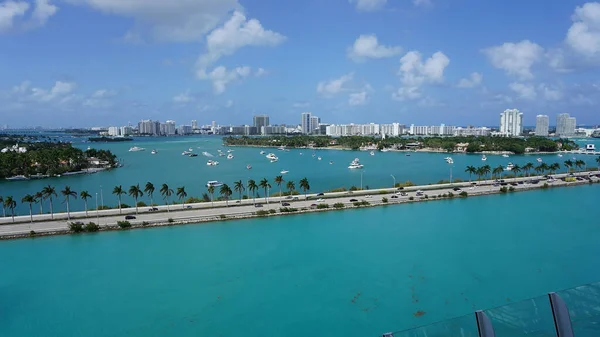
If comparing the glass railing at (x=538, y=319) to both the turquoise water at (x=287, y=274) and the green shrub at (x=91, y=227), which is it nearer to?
the turquoise water at (x=287, y=274)

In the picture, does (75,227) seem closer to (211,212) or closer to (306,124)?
(211,212)

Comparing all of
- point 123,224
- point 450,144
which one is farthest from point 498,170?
point 450,144

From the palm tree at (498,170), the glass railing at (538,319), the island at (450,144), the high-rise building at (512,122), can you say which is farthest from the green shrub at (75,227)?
the high-rise building at (512,122)

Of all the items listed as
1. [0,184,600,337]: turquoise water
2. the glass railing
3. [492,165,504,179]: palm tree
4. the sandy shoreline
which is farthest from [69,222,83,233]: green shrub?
[492,165,504,179]: palm tree

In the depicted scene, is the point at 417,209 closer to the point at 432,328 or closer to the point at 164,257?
the point at 164,257

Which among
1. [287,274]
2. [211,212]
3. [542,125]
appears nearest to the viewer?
[287,274]

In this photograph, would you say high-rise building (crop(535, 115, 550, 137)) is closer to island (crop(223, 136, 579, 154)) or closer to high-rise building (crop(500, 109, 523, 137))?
high-rise building (crop(500, 109, 523, 137))
